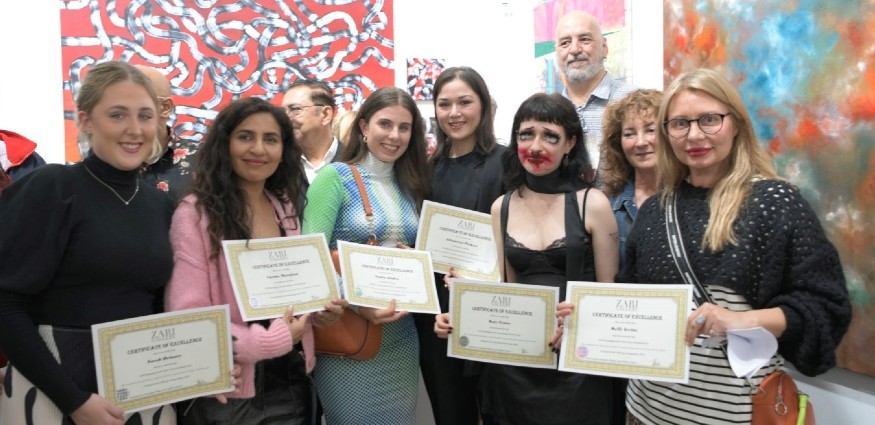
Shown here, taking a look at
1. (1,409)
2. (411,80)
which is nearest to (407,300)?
(1,409)

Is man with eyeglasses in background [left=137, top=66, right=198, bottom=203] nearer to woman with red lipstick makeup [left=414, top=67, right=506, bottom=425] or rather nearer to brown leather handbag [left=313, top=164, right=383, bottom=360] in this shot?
brown leather handbag [left=313, top=164, right=383, bottom=360]

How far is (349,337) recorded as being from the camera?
8.05ft

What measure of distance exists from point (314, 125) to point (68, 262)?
2.30 m

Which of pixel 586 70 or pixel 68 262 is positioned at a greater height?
pixel 586 70

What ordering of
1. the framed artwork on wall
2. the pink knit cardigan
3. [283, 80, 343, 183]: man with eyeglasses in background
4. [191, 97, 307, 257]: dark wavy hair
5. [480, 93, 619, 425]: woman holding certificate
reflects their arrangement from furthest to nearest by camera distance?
the framed artwork on wall, [283, 80, 343, 183]: man with eyeglasses in background, [480, 93, 619, 425]: woman holding certificate, [191, 97, 307, 257]: dark wavy hair, the pink knit cardigan

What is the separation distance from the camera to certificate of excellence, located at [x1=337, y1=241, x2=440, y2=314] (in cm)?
234

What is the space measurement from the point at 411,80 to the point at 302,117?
1615 mm

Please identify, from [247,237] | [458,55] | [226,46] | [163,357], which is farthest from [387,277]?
[458,55]

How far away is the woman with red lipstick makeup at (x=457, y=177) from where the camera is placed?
9.20ft

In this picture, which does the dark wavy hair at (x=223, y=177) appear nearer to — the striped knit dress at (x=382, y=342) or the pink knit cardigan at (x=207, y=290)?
the pink knit cardigan at (x=207, y=290)

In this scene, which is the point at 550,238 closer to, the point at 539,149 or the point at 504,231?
the point at 504,231

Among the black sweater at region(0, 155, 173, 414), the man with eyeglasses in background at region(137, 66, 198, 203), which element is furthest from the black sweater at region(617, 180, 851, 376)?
the man with eyeglasses in background at region(137, 66, 198, 203)

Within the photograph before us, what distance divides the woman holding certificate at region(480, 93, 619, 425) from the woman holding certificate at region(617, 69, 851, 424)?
0.31 m

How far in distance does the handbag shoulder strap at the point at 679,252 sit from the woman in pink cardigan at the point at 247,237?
3.57 ft
